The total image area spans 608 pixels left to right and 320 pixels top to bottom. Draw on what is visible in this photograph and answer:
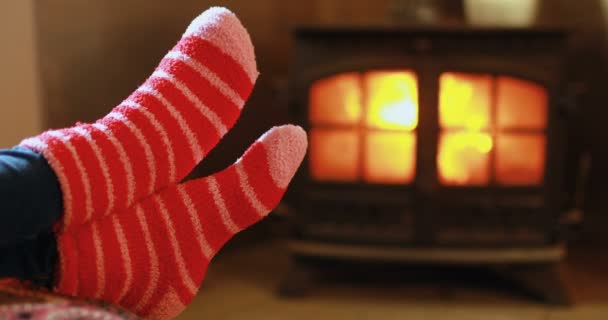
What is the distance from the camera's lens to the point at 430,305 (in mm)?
1528

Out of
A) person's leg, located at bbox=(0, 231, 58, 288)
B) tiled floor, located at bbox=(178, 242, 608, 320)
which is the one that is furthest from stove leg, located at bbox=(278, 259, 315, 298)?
person's leg, located at bbox=(0, 231, 58, 288)

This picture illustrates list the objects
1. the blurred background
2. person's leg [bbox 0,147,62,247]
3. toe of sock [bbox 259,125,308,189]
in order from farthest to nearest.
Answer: the blurred background < toe of sock [bbox 259,125,308,189] < person's leg [bbox 0,147,62,247]

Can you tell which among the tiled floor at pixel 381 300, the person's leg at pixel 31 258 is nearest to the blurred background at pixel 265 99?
the tiled floor at pixel 381 300

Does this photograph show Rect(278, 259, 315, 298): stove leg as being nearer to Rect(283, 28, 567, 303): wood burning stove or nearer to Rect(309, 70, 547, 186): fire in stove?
Rect(283, 28, 567, 303): wood burning stove

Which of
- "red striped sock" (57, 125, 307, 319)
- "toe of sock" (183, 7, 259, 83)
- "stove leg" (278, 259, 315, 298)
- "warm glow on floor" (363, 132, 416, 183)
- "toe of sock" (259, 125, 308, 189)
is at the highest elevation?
"toe of sock" (183, 7, 259, 83)

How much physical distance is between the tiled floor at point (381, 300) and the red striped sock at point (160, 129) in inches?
27.6

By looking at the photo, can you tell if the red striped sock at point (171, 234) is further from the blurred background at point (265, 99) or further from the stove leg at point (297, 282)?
the stove leg at point (297, 282)

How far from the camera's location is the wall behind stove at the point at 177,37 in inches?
52.2

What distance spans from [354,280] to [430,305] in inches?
8.8

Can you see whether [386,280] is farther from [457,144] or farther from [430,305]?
[457,144]

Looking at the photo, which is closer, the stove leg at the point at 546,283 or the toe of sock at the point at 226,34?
the toe of sock at the point at 226,34

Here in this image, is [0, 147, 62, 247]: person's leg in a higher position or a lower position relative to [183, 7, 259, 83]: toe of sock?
lower

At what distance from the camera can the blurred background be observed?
1.28 metres

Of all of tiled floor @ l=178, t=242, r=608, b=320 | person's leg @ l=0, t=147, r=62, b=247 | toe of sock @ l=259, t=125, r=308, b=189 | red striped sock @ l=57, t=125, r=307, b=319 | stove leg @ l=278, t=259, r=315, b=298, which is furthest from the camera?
stove leg @ l=278, t=259, r=315, b=298
